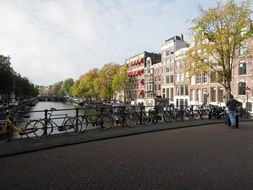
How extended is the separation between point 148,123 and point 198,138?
688 cm

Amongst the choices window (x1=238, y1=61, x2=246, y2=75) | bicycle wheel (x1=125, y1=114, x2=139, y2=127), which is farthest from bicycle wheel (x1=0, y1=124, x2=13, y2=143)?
window (x1=238, y1=61, x2=246, y2=75)

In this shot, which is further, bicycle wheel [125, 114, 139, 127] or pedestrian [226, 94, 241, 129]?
bicycle wheel [125, 114, 139, 127]

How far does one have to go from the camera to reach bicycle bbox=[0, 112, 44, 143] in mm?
12000

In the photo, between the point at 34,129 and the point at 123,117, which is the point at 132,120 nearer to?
the point at 123,117

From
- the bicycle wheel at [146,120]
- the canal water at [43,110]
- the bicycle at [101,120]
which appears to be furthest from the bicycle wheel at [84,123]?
the bicycle wheel at [146,120]

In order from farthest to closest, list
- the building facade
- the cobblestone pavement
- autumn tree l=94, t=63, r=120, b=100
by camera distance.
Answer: autumn tree l=94, t=63, r=120, b=100, the building facade, the cobblestone pavement

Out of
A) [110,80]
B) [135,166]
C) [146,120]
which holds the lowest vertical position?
[135,166]

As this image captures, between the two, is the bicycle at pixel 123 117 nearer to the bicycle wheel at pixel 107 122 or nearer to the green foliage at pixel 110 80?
the bicycle wheel at pixel 107 122

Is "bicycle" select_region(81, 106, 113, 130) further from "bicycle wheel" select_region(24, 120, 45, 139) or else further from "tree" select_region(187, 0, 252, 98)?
"tree" select_region(187, 0, 252, 98)

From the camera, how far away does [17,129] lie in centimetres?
1270

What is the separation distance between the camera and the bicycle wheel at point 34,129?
12984mm

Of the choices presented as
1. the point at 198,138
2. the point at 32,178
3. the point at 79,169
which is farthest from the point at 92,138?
the point at 32,178

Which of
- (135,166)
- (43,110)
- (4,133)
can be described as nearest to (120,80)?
(43,110)

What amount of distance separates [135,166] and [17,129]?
6.41 metres
